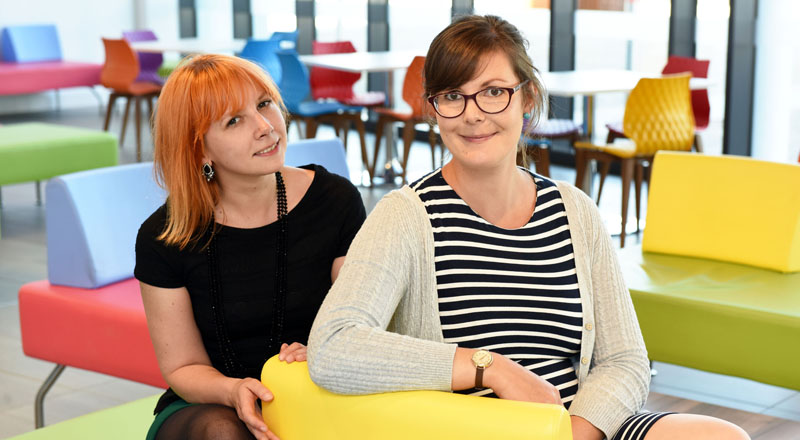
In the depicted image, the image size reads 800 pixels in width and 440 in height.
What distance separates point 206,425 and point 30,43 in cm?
1039

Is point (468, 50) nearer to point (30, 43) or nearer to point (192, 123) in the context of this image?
point (192, 123)

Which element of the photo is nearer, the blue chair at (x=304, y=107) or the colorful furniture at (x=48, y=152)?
the colorful furniture at (x=48, y=152)

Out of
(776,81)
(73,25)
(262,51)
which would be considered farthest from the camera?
(73,25)

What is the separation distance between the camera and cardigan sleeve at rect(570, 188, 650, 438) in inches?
Answer: 72.4

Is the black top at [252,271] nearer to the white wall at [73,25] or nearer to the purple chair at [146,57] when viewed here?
the purple chair at [146,57]

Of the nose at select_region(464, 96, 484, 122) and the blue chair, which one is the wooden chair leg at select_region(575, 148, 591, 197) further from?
the nose at select_region(464, 96, 484, 122)

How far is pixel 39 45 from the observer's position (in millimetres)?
11367

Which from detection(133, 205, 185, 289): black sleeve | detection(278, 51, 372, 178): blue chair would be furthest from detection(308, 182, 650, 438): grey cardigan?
detection(278, 51, 372, 178): blue chair

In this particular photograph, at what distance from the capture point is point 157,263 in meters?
2.07

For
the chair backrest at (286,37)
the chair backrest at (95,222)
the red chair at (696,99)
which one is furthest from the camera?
the chair backrest at (286,37)

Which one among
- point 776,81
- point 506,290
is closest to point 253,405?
point 506,290

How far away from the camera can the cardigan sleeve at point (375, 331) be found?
66.6 inches

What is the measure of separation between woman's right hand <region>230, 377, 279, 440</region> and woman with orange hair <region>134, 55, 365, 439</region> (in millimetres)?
105

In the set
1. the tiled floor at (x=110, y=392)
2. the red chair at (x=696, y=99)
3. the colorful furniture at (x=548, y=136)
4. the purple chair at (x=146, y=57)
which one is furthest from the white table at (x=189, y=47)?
the tiled floor at (x=110, y=392)
